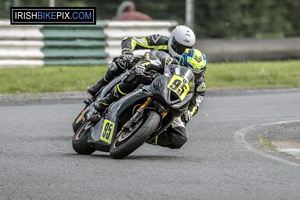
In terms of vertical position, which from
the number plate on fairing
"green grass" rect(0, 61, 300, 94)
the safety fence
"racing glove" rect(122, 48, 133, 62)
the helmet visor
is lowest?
"green grass" rect(0, 61, 300, 94)

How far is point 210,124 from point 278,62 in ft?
25.2

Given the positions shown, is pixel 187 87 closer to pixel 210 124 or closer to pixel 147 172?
pixel 147 172

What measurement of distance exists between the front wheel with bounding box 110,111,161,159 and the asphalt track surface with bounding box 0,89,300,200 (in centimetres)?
11

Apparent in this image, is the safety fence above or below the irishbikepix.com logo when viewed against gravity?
below

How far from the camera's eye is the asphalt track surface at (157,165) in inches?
237

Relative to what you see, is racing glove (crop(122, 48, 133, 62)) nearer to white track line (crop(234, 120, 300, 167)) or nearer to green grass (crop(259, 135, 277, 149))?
white track line (crop(234, 120, 300, 167))

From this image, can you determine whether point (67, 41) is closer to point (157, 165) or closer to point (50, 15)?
point (50, 15)

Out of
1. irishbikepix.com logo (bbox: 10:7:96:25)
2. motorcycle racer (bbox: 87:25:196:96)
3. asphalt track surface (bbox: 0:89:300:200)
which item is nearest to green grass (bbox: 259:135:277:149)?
asphalt track surface (bbox: 0:89:300:200)

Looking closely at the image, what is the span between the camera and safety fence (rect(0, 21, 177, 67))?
55.2 ft

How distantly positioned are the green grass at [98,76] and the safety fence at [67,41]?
0.66 ft

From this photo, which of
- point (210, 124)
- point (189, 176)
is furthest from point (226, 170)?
point (210, 124)

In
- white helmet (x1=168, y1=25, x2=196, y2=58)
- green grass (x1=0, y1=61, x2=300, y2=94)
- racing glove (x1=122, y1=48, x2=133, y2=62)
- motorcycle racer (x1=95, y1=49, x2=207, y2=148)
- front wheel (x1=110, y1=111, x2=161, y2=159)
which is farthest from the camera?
green grass (x1=0, y1=61, x2=300, y2=94)

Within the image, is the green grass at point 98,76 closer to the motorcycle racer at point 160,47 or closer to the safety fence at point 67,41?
the safety fence at point 67,41

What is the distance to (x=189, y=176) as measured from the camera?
6695mm
